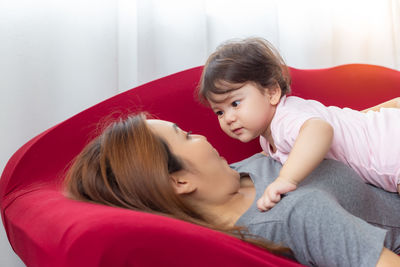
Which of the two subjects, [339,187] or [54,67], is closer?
[339,187]

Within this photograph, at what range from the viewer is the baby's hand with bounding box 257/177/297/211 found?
76cm

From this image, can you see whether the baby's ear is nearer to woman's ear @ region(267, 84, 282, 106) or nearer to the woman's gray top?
woman's ear @ region(267, 84, 282, 106)

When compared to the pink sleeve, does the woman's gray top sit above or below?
below

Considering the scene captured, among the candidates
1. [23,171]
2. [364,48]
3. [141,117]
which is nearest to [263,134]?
[141,117]

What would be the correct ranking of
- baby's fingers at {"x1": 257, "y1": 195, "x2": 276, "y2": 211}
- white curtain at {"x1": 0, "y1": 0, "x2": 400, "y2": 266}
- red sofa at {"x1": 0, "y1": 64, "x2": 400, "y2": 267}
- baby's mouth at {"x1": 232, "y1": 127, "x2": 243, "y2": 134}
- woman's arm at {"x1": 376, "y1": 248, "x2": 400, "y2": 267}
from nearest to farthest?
red sofa at {"x1": 0, "y1": 64, "x2": 400, "y2": 267} → woman's arm at {"x1": 376, "y1": 248, "x2": 400, "y2": 267} → baby's fingers at {"x1": 257, "y1": 195, "x2": 276, "y2": 211} → baby's mouth at {"x1": 232, "y1": 127, "x2": 243, "y2": 134} → white curtain at {"x1": 0, "y1": 0, "x2": 400, "y2": 266}

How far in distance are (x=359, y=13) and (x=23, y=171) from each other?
1.41m

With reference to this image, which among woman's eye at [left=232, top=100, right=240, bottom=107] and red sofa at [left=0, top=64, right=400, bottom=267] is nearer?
red sofa at [left=0, top=64, right=400, bottom=267]

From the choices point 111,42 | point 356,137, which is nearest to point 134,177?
point 356,137

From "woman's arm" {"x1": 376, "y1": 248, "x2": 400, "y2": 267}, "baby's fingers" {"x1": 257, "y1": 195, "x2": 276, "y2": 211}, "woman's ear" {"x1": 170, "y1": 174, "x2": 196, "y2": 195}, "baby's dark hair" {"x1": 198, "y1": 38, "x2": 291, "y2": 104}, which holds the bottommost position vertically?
"woman's arm" {"x1": 376, "y1": 248, "x2": 400, "y2": 267}

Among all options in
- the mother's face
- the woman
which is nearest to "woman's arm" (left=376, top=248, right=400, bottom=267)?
the woman

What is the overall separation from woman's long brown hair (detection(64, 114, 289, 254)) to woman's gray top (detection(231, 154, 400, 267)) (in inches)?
1.3

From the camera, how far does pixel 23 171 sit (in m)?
0.98

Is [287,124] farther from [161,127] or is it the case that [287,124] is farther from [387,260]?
[387,260]

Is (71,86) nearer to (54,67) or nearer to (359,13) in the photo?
(54,67)
